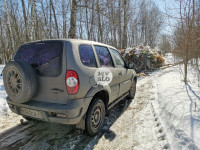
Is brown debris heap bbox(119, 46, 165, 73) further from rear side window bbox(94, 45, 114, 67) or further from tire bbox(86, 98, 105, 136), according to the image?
tire bbox(86, 98, 105, 136)

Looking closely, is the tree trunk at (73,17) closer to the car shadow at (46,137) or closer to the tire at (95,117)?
the car shadow at (46,137)

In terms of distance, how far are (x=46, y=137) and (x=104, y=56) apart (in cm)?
212

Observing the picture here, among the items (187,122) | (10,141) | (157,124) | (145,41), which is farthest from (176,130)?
(145,41)

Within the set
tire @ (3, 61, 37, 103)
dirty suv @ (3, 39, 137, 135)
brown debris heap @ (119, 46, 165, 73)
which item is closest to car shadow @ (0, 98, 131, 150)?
dirty suv @ (3, 39, 137, 135)

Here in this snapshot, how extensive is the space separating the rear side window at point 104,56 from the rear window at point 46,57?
96cm

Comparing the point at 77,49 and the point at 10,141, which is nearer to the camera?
the point at 77,49

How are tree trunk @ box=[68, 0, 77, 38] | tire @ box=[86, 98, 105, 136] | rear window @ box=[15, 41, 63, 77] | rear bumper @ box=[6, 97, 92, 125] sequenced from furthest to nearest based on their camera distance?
tree trunk @ box=[68, 0, 77, 38] → tire @ box=[86, 98, 105, 136] → rear window @ box=[15, 41, 63, 77] → rear bumper @ box=[6, 97, 92, 125]

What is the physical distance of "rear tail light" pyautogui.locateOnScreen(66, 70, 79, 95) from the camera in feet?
6.63

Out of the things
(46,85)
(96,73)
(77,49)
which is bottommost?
(46,85)

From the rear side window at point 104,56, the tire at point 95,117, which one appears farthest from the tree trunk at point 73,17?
the tire at point 95,117

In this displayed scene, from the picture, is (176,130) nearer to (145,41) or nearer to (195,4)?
(195,4)

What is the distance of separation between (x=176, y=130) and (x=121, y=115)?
142 centimetres

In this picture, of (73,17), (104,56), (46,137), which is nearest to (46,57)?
(104,56)

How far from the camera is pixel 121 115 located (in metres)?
3.55
